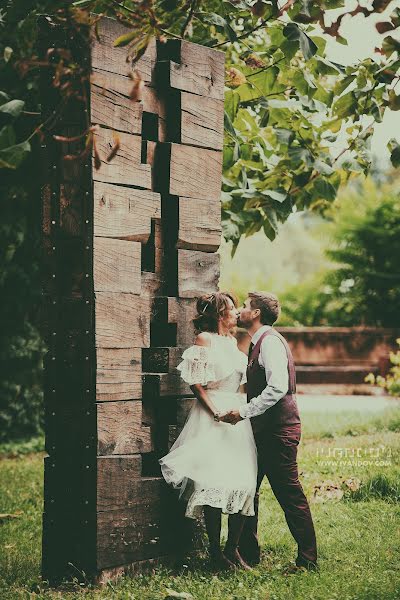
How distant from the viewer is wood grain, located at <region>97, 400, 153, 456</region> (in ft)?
15.9

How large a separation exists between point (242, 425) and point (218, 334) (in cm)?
58

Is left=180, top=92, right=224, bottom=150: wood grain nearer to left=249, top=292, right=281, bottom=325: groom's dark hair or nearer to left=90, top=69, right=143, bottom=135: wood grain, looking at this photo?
left=90, top=69, right=143, bottom=135: wood grain

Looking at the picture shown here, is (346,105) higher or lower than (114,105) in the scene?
higher

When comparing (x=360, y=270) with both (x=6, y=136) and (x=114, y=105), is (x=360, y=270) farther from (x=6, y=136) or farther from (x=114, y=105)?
(x=6, y=136)

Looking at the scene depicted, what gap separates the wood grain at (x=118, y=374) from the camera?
4828 mm

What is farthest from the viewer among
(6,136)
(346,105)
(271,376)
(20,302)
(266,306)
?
(20,302)

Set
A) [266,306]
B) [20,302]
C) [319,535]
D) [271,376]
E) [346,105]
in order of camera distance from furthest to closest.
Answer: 1. [20,302]
2. [319,535]
3. [346,105]
4. [266,306]
5. [271,376]

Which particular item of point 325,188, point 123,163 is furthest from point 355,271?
point 123,163

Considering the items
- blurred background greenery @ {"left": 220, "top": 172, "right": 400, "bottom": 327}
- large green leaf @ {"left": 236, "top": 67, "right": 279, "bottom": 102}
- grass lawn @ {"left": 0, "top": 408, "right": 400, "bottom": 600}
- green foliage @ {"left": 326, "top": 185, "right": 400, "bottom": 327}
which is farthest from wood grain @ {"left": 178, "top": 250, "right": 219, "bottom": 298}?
green foliage @ {"left": 326, "top": 185, "right": 400, "bottom": 327}

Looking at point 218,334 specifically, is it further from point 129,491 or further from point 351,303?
point 351,303

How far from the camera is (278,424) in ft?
17.0

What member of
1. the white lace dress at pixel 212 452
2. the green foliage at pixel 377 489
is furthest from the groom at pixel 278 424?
the green foliage at pixel 377 489

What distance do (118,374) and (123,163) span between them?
1.22m

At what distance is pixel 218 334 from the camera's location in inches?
212
